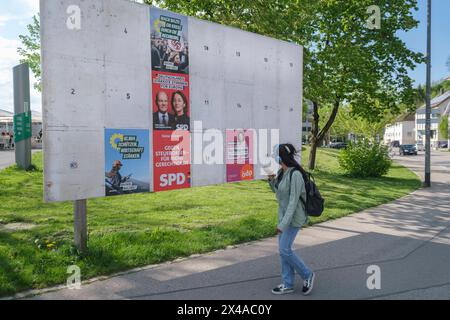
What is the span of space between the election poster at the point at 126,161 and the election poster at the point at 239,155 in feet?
6.75

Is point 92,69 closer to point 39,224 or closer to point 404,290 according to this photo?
point 39,224

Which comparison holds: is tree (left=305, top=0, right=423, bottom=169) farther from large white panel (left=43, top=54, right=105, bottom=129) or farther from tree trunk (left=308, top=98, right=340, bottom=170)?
large white panel (left=43, top=54, right=105, bottom=129)

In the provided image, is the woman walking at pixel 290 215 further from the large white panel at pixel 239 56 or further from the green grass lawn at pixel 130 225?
the large white panel at pixel 239 56

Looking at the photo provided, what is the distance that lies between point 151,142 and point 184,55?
5.43 feet

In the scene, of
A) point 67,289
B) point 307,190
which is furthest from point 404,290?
point 67,289

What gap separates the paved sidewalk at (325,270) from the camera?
5.09 meters

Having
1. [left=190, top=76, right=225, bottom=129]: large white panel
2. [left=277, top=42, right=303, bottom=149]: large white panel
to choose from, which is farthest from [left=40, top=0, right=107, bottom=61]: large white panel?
[left=277, top=42, right=303, bottom=149]: large white panel

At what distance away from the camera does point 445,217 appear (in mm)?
10344

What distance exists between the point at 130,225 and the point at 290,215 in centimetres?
445

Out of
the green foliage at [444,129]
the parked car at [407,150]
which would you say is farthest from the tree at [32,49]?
the green foliage at [444,129]

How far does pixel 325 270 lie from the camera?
605 cm

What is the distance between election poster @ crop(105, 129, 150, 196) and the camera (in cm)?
643

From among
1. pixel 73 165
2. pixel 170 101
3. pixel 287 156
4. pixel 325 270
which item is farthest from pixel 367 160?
pixel 73 165

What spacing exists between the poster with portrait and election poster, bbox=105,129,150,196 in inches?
47.7
